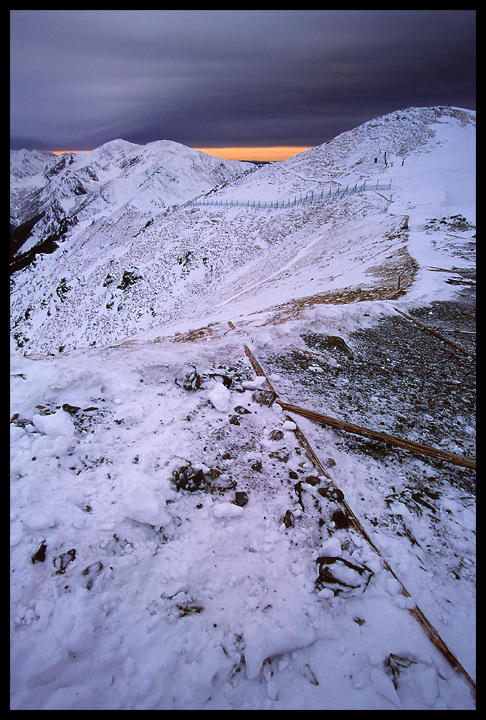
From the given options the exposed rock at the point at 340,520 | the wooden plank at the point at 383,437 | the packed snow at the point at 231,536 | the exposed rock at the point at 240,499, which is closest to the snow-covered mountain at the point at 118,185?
the packed snow at the point at 231,536

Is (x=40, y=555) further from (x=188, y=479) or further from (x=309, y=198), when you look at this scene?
(x=309, y=198)

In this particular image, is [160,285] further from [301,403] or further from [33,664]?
[33,664]

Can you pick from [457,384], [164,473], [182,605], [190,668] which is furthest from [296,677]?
[457,384]

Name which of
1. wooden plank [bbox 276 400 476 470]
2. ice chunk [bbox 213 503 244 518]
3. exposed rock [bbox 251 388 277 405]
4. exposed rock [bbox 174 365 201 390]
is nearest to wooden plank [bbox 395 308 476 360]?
wooden plank [bbox 276 400 476 470]

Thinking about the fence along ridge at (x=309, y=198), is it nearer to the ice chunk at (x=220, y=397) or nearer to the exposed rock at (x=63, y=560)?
the ice chunk at (x=220, y=397)

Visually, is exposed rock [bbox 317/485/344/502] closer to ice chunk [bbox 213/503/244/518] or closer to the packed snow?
the packed snow

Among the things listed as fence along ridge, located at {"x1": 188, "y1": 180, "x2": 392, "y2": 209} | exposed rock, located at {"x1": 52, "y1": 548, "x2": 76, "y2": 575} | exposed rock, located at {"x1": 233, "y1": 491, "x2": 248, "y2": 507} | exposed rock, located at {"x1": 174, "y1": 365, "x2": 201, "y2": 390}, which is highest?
fence along ridge, located at {"x1": 188, "y1": 180, "x2": 392, "y2": 209}
